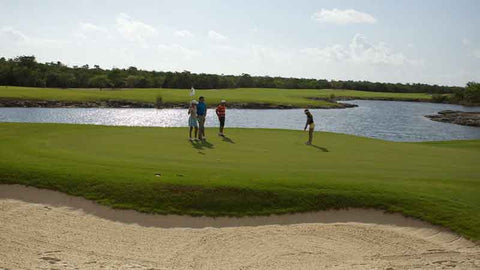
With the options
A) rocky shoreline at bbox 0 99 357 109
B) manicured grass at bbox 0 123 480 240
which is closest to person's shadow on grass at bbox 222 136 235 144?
manicured grass at bbox 0 123 480 240

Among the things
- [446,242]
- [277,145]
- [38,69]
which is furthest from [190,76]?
[446,242]

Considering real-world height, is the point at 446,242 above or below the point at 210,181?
below

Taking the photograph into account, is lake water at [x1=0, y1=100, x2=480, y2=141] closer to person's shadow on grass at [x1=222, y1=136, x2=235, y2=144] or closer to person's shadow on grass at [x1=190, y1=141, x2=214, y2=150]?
person's shadow on grass at [x1=222, y1=136, x2=235, y2=144]

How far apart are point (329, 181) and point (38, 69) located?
158592 millimetres

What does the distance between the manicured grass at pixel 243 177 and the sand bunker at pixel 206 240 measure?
0.53 meters

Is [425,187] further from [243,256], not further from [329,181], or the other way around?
[243,256]

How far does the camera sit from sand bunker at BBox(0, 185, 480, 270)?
43.0 feet

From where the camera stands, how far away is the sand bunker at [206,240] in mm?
13117

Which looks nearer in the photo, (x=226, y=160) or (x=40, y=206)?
(x=40, y=206)

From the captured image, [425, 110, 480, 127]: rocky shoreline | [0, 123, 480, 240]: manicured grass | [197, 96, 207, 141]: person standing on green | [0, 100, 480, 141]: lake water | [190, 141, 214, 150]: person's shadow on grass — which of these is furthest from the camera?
[425, 110, 480, 127]: rocky shoreline

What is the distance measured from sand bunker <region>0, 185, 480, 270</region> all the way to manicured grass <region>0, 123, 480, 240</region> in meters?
0.53

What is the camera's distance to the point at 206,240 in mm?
14891

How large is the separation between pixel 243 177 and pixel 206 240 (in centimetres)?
405

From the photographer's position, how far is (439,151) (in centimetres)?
2770
